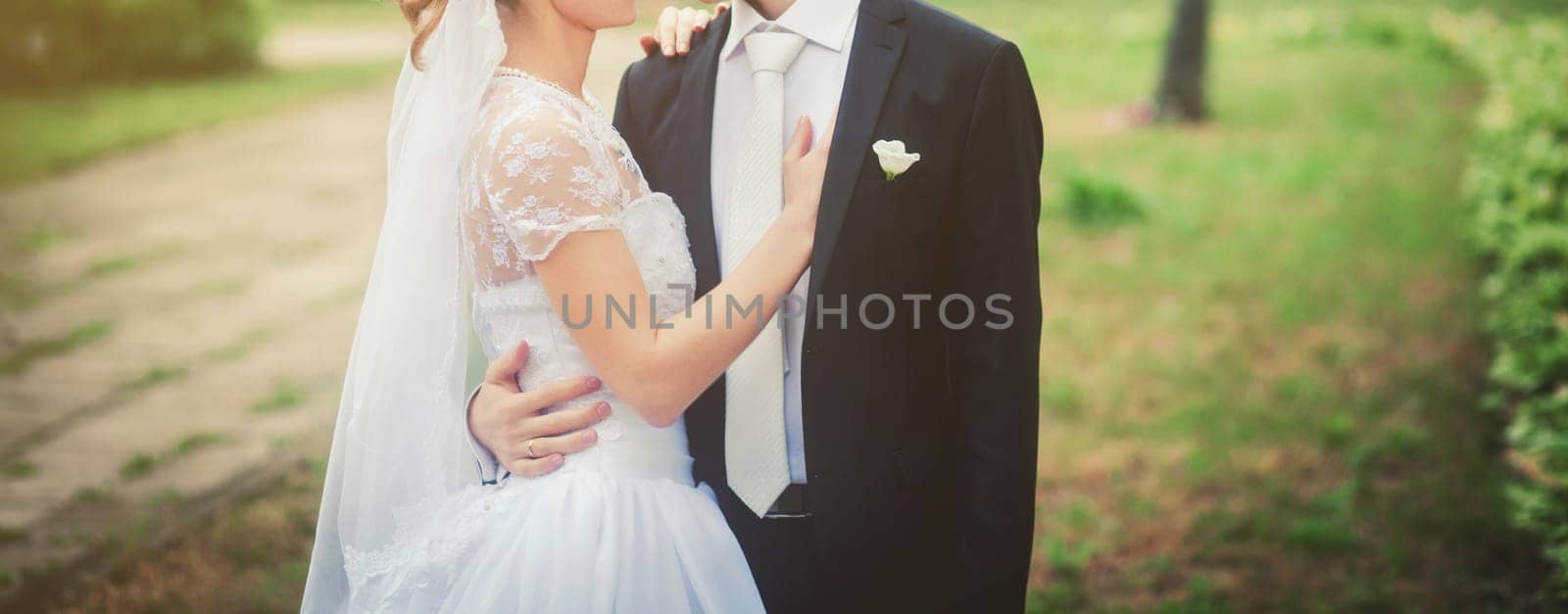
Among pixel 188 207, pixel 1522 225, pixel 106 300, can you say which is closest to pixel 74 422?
pixel 106 300

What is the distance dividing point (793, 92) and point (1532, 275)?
4.49 m

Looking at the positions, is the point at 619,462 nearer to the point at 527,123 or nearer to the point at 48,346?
the point at 527,123

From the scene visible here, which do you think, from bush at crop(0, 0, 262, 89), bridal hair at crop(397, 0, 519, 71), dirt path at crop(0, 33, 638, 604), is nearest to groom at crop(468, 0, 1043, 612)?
bridal hair at crop(397, 0, 519, 71)

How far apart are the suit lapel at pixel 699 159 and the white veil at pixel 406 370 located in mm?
418

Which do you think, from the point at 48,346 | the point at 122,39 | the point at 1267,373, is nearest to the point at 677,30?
the point at 1267,373

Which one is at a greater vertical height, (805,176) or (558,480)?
(805,176)

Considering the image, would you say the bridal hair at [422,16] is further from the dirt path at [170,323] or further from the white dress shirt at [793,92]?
the dirt path at [170,323]

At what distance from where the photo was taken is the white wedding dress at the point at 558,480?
2062 millimetres

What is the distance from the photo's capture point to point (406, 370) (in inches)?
92.7

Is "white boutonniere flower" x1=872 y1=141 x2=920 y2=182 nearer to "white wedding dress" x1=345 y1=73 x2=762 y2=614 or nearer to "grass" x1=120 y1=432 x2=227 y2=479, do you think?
"white wedding dress" x1=345 y1=73 x2=762 y2=614

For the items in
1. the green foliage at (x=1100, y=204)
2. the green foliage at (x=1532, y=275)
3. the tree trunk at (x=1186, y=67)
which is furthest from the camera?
the tree trunk at (x=1186, y=67)

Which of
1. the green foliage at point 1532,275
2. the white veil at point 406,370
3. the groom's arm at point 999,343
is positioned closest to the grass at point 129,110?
the white veil at point 406,370

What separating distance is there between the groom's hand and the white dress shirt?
353mm

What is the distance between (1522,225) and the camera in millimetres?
5918
